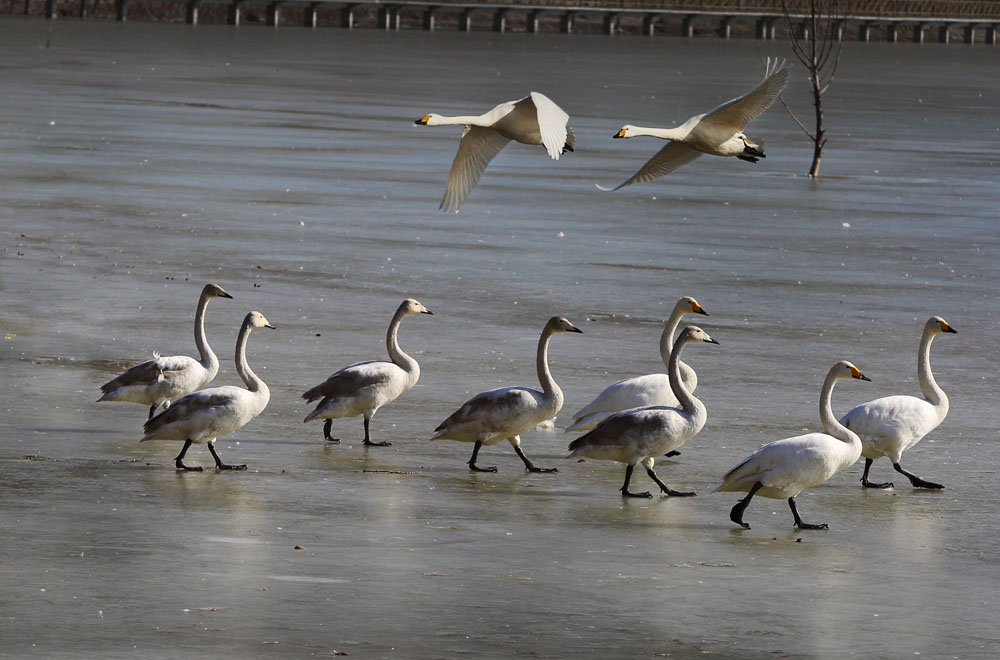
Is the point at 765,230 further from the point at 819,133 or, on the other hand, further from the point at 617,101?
the point at 617,101

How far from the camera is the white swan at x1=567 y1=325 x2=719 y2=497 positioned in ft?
33.5

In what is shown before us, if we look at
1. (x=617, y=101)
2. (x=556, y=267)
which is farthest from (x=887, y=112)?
(x=556, y=267)

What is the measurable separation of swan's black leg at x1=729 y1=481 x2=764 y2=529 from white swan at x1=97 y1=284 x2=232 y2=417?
3.56 m

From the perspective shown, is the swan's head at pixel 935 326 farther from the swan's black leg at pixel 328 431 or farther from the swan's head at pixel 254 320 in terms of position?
the swan's head at pixel 254 320

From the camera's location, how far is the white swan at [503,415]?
10.7 metres

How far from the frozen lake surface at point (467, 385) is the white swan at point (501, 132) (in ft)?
4.94

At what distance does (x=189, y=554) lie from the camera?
28.3 feet

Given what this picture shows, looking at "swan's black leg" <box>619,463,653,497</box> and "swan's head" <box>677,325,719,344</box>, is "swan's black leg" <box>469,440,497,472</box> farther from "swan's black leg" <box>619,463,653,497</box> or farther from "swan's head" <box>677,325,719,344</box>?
"swan's head" <box>677,325,719,344</box>

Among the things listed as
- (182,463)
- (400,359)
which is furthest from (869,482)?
(182,463)

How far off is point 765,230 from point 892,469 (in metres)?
11.6

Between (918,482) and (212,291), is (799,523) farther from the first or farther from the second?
(212,291)

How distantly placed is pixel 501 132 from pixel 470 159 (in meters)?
0.99

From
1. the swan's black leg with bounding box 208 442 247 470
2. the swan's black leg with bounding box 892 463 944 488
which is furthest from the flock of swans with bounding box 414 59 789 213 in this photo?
the swan's black leg with bounding box 208 442 247 470

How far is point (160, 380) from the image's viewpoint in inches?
448
